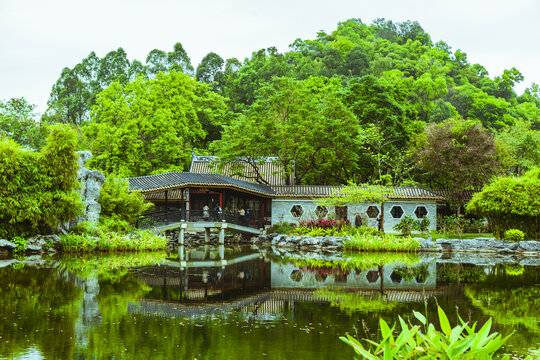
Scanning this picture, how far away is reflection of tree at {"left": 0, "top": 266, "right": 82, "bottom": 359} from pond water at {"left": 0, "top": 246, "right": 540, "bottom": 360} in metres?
0.02

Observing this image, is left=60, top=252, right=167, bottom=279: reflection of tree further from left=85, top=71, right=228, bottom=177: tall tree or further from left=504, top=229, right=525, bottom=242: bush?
left=504, top=229, right=525, bottom=242: bush

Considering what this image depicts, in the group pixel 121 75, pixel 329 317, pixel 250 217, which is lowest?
pixel 329 317

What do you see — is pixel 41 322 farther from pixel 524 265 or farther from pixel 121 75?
pixel 121 75

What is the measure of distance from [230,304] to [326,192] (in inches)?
764

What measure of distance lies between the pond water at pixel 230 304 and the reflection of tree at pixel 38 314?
15 millimetres

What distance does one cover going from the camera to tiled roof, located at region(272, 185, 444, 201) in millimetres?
27672

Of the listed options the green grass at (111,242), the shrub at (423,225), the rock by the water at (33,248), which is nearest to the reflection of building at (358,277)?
the green grass at (111,242)

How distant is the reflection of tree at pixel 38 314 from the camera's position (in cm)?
628

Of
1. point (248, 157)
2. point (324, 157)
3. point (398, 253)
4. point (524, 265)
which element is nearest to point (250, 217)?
point (248, 157)

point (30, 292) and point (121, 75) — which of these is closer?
point (30, 292)

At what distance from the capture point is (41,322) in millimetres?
7457

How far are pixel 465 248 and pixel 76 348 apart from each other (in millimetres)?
19361

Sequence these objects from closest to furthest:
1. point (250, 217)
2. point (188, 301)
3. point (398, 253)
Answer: point (188, 301) → point (398, 253) → point (250, 217)

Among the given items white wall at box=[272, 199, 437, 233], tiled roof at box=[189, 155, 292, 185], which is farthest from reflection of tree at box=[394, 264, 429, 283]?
tiled roof at box=[189, 155, 292, 185]
